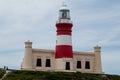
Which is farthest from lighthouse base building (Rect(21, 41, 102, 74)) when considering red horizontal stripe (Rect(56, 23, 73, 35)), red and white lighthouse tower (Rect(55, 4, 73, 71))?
red horizontal stripe (Rect(56, 23, 73, 35))

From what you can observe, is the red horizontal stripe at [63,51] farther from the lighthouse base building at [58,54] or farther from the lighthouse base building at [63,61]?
the lighthouse base building at [63,61]

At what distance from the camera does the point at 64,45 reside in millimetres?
62906

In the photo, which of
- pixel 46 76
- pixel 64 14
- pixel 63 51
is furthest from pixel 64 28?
pixel 46 76

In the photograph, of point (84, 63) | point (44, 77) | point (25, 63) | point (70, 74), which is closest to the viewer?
point (44, 77)

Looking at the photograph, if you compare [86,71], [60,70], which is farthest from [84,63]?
[60,70]

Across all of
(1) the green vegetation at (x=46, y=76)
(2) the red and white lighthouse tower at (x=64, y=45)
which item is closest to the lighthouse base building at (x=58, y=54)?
(2) the red and white lighthouse tower at (x=64, y=45)

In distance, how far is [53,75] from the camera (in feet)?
183

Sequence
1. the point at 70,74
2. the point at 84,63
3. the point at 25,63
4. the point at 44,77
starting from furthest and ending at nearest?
the point at 84,63 → the point at 25,63 → the point at 70,74 → the point at 44,77

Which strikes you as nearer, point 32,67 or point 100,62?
point 32,67

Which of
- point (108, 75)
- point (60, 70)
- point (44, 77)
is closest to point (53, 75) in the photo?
point (44, 77)

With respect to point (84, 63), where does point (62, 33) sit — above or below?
above

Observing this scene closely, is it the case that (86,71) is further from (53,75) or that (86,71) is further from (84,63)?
(53,75)

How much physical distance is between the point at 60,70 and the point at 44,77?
330 inches

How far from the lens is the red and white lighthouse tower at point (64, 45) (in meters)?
62.9
